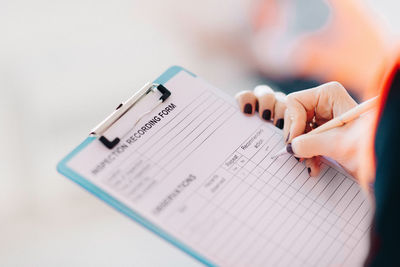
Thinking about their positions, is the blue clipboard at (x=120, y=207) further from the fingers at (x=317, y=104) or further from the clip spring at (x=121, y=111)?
the fingers at (x=317, y=104)

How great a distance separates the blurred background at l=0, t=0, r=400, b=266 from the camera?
1029 mm

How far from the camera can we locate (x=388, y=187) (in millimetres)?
576

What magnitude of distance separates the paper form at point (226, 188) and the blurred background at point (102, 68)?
0.34m

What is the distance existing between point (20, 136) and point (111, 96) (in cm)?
27

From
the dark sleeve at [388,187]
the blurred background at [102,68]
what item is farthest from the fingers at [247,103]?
the blurred background at [102,68]

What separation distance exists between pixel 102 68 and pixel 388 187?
0.96m

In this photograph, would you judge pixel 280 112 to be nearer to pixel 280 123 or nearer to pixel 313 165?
pixel 280 123

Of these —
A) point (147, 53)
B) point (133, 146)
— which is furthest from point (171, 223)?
point (147, 53)

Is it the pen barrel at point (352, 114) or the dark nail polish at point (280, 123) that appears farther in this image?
the dark nail polish at point (280, 123)

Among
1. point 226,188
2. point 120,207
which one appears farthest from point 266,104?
point 120,207

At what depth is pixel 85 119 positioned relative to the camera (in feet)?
4.04

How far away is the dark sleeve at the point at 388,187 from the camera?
0.57 m

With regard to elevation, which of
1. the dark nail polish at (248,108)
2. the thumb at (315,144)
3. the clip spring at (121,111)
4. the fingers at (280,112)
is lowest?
the thumb at (315,144)

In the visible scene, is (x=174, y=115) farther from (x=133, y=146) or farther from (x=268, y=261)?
(x=268, y=261)
